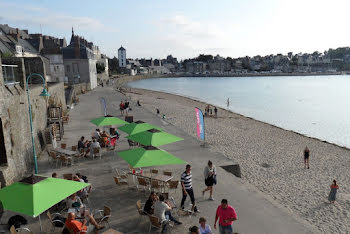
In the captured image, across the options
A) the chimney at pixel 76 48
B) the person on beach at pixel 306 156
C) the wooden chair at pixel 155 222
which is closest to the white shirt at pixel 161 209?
the wooden chair at pixel 155 222

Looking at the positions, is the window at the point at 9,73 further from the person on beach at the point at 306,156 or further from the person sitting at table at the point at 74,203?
the person on beach at the point at 306,156

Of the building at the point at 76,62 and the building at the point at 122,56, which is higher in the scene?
the building at the point at 122,56

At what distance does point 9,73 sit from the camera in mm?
10633

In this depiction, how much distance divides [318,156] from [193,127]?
36.6ft

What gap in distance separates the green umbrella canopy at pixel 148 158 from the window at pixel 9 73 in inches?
220

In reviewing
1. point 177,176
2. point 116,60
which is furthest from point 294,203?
point 116,60

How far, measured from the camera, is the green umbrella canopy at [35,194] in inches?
214

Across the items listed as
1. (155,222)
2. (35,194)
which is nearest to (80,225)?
(35,194)

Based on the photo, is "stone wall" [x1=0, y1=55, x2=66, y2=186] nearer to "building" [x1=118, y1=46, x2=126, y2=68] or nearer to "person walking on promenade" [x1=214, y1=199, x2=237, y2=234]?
"person walking on promenade" [x1=214, y1=199, x2=237, y2=234]

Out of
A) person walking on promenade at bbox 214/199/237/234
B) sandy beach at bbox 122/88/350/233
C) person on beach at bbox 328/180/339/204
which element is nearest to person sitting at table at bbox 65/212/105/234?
person walking on promenade at bbox 214/199/237/234

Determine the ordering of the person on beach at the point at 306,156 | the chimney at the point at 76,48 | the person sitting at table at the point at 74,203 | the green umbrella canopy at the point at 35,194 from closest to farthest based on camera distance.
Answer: the green umbrella canopy at the point at 35,194 → the person sitting at table at the point at 74,203 → the person on beach at the point at 306,156 → the chimney at the point at 76,48

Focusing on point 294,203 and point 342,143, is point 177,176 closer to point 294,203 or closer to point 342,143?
point 294,203

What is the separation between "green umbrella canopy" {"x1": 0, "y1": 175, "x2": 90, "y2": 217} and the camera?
17.9 ft

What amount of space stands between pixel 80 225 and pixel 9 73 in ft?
25.0
